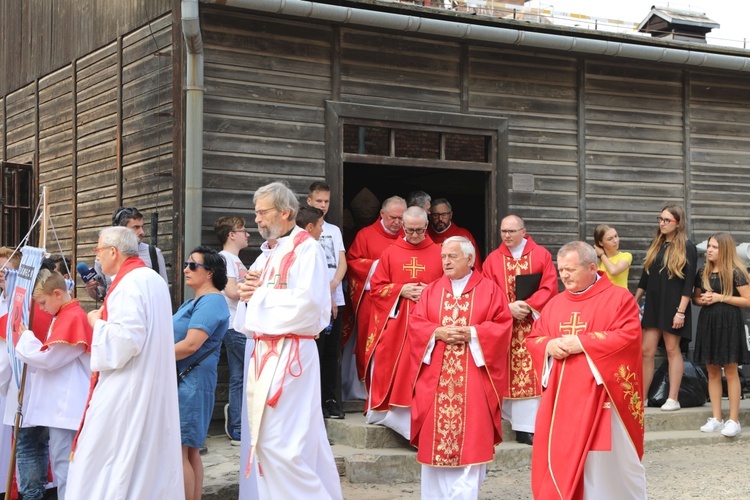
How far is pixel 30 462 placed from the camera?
20.7ft

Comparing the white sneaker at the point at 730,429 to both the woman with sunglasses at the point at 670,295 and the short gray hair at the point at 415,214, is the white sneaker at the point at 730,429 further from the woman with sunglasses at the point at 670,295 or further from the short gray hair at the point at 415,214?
the short gray hair at the point at 415,214

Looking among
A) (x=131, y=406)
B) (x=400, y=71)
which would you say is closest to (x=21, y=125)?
(x=400, y=71)

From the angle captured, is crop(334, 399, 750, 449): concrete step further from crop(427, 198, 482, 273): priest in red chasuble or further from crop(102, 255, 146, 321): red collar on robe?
crop(102, 255, 146, 321): red collar on robe

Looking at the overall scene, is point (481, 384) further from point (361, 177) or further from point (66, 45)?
point (66, 45)

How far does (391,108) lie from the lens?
9109mm

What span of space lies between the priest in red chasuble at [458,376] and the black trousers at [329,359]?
1.26m

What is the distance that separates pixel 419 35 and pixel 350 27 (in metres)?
0.72

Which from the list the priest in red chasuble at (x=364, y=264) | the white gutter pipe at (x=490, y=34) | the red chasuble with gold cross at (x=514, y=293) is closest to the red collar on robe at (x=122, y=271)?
the white gutter pipe at (x=490, y=34)

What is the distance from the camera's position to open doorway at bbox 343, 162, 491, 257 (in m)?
12.4

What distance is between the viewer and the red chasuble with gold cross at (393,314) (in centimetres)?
791

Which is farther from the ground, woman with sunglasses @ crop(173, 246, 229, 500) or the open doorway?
the open doorway

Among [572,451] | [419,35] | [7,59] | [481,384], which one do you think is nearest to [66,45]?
[7,59]

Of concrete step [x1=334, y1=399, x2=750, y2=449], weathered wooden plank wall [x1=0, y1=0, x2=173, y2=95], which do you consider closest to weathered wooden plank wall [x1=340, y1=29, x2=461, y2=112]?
weathered wooden plank wall [x1=0, y1=0, x2=173, y2=95]

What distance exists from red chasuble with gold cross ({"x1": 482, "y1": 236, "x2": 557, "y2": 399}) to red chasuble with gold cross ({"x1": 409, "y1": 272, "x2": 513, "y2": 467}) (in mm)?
1209
